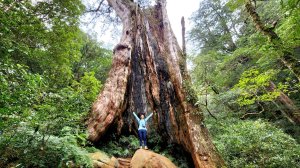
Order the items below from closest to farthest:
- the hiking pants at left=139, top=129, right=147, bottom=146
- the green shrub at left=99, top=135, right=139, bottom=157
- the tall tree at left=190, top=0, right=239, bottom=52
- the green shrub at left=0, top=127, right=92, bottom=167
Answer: the green shrub at left=0, top=127, right=92, bottom=167 < the green shrub at left=99, top=135, right=139, bottom=157 < the hiking pants at left=139, top=129, right=147, bottom=146 < the tall tree at left=190, top=0, right=239, bottom=52

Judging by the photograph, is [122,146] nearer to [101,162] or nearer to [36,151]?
[101,162]

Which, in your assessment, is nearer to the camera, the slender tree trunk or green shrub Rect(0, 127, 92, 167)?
green shrub Rect(0, 127, 92, 167)

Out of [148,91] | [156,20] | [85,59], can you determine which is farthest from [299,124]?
[85,59]

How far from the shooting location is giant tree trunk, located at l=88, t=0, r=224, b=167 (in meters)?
7.34

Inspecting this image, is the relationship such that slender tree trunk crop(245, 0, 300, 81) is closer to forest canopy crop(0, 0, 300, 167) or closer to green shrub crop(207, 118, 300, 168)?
forest canopy crop(0, 0, 300, 167)

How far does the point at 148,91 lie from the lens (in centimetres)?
1030

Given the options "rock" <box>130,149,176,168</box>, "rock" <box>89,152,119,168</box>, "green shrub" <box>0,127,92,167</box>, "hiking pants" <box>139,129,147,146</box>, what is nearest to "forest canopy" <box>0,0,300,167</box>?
"green shrub" <box>0,127,92,167</box>

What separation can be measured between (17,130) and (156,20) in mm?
9391

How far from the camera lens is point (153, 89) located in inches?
396

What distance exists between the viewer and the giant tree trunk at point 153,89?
734 centimetres

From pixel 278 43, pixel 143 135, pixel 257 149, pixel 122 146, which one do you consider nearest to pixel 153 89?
pixel 143 135

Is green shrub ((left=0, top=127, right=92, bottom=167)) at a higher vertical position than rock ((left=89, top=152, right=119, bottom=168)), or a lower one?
higher

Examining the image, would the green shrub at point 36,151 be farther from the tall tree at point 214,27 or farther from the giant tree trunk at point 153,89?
the tall tree at point 214,27

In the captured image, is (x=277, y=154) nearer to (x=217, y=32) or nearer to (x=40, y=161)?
(x=40, y=161)
